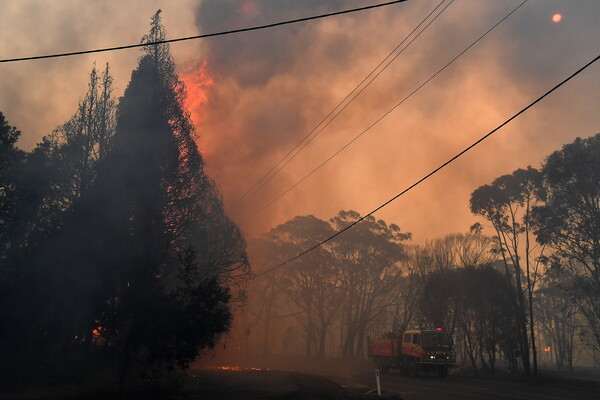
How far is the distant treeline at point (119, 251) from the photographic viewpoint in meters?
19.9

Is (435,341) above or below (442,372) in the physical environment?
above

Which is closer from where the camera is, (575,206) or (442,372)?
(442,372)

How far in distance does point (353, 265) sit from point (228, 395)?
44.9 meters

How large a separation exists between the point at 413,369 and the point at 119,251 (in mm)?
19856

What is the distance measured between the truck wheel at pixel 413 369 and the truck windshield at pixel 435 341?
1.78 metres

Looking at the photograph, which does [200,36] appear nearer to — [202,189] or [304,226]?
[202,189]

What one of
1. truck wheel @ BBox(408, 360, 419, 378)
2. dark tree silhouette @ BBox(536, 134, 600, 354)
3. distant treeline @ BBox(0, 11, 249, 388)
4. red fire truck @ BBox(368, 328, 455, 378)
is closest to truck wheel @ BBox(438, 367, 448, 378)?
red fire truck @ BBox(368, 328, 455, 378)

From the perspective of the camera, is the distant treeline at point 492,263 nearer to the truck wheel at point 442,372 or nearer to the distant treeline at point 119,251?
the truck wheel at point 442,372

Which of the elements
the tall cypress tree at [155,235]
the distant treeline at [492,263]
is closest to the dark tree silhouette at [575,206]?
the distant treeline at [492,263]

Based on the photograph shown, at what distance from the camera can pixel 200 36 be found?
15930mm

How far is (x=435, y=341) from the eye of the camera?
29.7 m

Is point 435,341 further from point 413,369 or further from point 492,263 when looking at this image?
point 492,263

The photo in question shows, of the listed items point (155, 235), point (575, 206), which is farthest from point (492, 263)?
point (155, 235)

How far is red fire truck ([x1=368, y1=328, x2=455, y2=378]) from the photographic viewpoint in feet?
96.1
